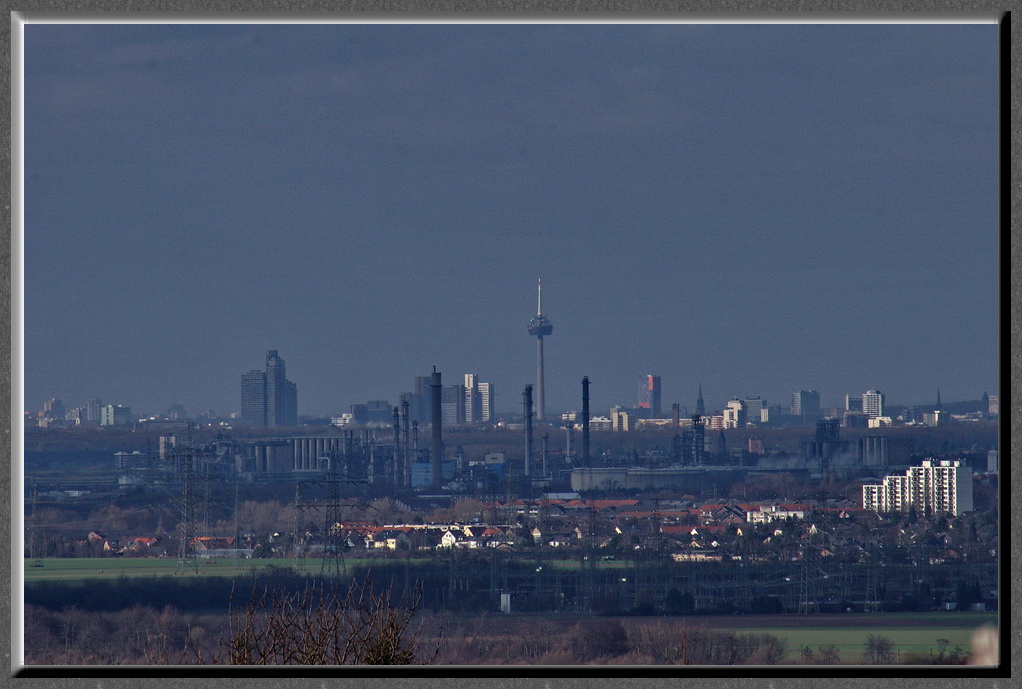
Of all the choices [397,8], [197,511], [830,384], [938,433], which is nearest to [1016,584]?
[397,8]

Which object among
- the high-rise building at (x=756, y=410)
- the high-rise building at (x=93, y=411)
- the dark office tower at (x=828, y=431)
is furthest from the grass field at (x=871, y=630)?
the high-rise building at (x=93, y=411)

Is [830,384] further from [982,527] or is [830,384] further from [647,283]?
[982,527]

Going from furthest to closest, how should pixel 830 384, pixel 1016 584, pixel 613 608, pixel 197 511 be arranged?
pixel 830 384 → pixel 197 511 → pixel 613 608 → pixel 1016 584

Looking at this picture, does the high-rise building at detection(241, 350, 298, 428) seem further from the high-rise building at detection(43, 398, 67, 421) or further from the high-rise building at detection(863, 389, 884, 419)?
the high-rise building at detection(863, 389, 884, 419)

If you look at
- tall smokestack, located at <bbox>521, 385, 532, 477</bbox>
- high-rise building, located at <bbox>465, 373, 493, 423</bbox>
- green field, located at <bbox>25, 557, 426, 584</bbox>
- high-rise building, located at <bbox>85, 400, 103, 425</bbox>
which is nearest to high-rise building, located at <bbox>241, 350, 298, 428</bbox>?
high-rise building, located at <bbox>85, 400, 103, 425</bbox>

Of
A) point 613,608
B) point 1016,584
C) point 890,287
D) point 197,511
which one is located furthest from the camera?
point 890,287

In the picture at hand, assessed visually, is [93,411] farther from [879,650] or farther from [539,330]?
[879,650]

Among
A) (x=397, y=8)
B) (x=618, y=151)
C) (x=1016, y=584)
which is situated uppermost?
(x=618, y=151)

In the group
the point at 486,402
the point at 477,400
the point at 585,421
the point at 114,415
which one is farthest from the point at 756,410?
the point at 114,415
